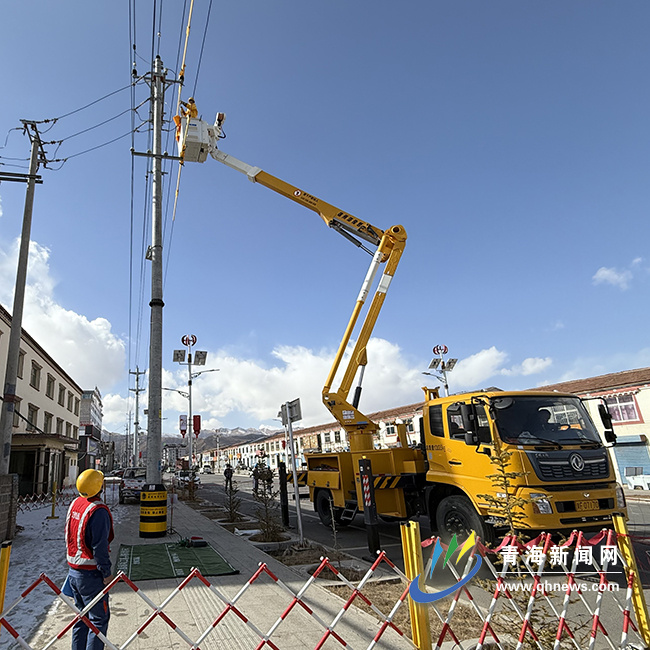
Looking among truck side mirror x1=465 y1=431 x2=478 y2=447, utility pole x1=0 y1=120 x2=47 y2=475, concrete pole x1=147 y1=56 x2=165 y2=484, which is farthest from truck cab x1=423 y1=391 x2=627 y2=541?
utility pole x1=0 y1=120 x2=47 y2=475

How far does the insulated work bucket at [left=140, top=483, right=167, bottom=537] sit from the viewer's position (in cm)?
1163

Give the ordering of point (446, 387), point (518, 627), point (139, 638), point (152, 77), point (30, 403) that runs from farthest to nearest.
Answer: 1. point (446, 387)
2. point (30, 403)
3. point (152, 77)
4. point (139, 638)
5. point (518, 627)

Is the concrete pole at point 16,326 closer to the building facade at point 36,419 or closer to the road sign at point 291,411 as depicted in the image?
the road sign at point 291,411

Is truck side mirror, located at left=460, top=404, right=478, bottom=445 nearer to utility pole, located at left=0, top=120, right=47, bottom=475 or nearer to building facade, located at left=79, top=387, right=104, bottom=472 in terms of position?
utility pole, located at left=0, top=120, right=47, bottom=475

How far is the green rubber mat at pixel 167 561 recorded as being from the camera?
25.8 feet

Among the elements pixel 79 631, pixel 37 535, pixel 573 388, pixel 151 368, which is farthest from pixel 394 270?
pixel 573 388

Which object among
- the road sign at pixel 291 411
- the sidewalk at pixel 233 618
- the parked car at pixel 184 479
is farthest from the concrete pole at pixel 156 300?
the parked car at pixel 184 479

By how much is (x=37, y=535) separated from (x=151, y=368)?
5678mm

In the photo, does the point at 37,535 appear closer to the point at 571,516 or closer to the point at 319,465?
the point at 319,465

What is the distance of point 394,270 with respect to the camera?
13188 mm

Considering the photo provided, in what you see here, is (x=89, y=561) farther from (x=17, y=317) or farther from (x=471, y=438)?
(x=17, y=317)

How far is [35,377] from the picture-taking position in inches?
1233

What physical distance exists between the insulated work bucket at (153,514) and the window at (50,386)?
87.6ft

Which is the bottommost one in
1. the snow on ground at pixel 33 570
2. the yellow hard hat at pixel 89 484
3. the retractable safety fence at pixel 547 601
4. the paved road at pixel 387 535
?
the paved road at pixel 387 535
